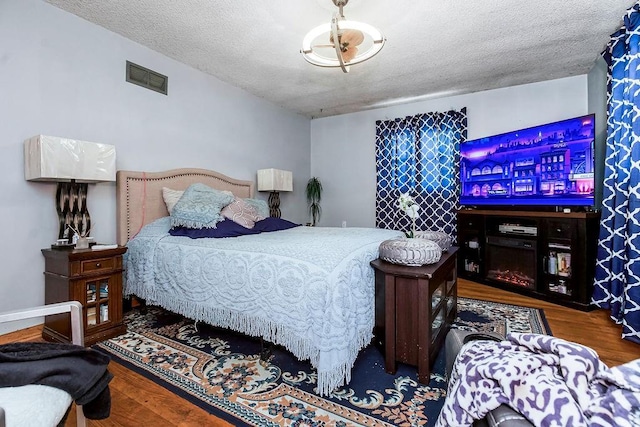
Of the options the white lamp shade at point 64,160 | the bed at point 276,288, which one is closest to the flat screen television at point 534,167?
the bed at point 276,288

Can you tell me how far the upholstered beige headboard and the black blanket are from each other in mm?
1908

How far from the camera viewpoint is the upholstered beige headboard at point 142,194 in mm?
2684

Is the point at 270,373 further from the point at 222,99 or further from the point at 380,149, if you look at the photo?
the point at 380,149

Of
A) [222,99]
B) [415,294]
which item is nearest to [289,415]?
[415,294]

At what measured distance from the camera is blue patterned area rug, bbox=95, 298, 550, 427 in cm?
137

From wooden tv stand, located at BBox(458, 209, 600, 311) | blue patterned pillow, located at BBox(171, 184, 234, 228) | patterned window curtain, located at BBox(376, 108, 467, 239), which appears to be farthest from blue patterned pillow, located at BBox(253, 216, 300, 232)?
wooden tv stand, located at BBox(458, 209, 600, 311)

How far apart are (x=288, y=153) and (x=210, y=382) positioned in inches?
155

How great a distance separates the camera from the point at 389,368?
1.69 metres

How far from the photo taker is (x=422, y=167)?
448cm

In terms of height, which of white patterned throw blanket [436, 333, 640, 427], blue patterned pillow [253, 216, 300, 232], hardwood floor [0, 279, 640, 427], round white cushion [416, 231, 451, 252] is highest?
blue patterned pillow [253, 216, 300, 232]

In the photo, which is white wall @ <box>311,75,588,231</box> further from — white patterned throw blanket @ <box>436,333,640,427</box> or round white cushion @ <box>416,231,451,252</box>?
white patterned throw blanket @ <box>436,333,640,427</box>

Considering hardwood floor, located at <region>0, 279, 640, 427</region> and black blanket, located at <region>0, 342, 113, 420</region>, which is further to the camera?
hardwood floor, located at <region>0, 279, 640, 427</region>

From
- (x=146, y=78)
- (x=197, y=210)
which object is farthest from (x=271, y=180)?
(x=146, y=78)

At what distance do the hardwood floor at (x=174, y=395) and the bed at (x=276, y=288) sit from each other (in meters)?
0.49
